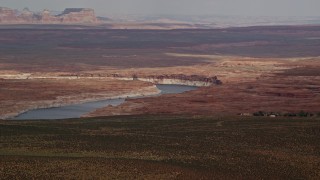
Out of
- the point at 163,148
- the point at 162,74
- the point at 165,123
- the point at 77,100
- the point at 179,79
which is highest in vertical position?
the point at 163,148

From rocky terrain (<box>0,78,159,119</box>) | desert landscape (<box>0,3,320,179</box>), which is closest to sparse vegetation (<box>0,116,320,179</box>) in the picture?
desert landscape (<box>0,3,320,179</box>)

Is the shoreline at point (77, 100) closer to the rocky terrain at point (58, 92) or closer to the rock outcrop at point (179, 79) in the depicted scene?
the rocky terrain at point (58, 92)

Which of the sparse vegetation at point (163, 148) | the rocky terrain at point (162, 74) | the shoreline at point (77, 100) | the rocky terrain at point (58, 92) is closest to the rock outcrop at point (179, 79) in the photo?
the rocky terrain at point (162, 74)

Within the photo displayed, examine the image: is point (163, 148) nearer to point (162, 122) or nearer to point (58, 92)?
point (162, 122)

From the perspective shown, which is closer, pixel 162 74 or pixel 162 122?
pixel 162 122

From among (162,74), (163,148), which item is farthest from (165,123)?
(162,74)

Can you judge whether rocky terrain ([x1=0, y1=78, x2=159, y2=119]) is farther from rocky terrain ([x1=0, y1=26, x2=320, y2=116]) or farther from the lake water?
the lake water

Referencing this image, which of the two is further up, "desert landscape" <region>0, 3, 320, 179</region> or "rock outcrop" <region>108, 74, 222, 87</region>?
"desert landscape" <region>0, 3, 320, 179</region>

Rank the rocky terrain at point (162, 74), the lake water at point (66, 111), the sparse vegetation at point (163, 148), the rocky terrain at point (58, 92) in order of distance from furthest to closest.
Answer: the rocky terrain at point (58, 92)
the rocky terrain at point (162, 74)
the lake water at point (66, 111)
the sparse vegetation at point (163, 148)

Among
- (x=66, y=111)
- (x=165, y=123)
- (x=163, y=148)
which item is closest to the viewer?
(x=163, y=148)
